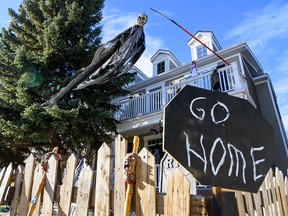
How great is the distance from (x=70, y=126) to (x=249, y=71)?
1019 cm

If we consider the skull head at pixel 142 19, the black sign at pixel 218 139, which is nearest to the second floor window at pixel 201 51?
the skull head at pixel 142 19

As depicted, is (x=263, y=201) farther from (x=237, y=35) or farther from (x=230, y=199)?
(x=237, y=35)

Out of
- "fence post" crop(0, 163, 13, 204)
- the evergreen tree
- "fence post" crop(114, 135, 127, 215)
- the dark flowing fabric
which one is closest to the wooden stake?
"fence post" crop(0, 163, 13, 204)

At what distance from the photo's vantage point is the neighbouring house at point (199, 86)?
322 inches

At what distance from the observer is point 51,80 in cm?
845

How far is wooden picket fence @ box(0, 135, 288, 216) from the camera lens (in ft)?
4.63

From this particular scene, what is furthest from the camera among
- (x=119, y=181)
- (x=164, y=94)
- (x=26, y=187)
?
(x=164, y=94)

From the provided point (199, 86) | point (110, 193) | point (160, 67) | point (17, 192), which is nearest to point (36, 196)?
point (17, 192)

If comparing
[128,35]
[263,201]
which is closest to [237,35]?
[128,35]

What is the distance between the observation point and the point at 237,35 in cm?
1091

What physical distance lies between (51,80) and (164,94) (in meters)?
4.49

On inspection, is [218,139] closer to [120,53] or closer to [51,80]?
[120,53]

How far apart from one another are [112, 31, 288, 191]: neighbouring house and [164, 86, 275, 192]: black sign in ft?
21.0

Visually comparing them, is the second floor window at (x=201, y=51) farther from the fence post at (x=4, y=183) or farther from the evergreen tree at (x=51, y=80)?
the fence post at (x=4, y=183)
